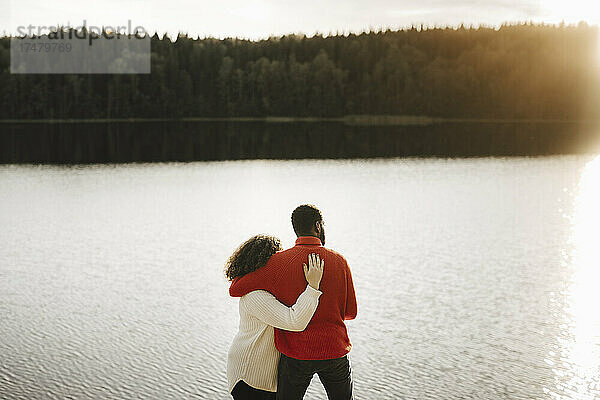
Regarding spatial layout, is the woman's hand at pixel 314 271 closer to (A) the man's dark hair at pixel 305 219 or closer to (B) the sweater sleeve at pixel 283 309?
(B) the sweater sleeve at pixel 283 309

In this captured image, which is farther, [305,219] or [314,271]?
[305,219]

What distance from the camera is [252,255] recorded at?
12.7 feet

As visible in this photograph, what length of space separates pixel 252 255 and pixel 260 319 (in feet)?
1.09

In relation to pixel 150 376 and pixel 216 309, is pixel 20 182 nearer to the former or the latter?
pixel 216 309

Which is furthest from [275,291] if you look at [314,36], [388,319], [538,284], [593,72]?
[593,72]

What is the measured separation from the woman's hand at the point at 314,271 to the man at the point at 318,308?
0.15ft

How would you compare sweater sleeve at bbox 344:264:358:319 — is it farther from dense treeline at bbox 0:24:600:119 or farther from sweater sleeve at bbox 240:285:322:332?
dense treeline at bbox 0:24:600:119

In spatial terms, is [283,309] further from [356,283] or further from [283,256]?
[356,283]

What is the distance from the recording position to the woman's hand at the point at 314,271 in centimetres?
379

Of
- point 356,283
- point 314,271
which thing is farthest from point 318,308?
point 356,283

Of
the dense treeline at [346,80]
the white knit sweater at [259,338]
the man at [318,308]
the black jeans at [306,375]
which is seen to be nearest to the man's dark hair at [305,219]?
the man at [318,308]

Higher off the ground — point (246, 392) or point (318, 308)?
point (318, 308)

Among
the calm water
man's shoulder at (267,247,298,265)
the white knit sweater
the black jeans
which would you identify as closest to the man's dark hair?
man's shoulder at (267,247,298,265)

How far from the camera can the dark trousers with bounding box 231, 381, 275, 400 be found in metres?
4.12
